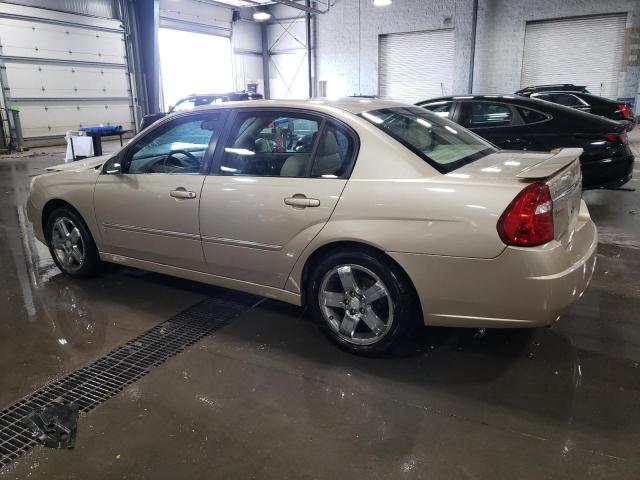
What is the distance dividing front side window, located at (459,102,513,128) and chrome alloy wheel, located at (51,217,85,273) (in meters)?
4.94

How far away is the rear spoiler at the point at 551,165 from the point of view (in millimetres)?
2580

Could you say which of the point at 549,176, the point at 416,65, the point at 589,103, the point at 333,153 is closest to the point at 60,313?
the point at 333,153

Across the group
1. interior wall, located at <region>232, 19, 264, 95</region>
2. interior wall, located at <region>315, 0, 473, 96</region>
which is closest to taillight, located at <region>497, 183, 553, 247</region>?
interior wall, located at <region>315, 0, 473, 96</region>

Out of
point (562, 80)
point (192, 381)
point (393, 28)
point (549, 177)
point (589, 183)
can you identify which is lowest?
point (192, 381)

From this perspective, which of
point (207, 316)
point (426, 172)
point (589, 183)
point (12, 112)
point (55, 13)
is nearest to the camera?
point (426, 172)

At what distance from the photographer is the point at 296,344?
3.27 metres

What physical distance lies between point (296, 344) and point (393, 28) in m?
20.4

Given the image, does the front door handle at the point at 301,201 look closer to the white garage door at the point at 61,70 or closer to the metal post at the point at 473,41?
the white garage door at the point at 61,70

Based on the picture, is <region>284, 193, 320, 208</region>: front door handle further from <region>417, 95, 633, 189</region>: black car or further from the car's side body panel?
<region>417, 95, 633, 189</region>: black car

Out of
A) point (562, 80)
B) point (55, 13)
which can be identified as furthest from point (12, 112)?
point (562, 80)

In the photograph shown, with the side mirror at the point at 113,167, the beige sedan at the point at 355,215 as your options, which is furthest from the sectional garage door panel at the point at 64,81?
the beige sedan at the point at 355,215

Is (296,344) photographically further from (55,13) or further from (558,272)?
(55,13)

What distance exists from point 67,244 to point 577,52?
18677 millimetres

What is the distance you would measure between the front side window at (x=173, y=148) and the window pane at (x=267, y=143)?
0.30 metres
